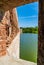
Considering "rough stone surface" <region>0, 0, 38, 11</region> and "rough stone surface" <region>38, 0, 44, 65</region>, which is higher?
"rough stone surface" <region>0, 0, 38, 11</region>

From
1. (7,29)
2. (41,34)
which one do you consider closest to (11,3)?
(7,29)

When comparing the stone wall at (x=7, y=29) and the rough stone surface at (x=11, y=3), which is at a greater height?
the rough stone surface at (x=11, y=3)

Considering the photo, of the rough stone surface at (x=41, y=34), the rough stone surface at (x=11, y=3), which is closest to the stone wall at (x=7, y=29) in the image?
the rough stone surface at (x=11, y=3)

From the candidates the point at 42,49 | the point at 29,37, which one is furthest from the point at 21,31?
the point at 42,49

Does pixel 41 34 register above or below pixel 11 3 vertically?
below

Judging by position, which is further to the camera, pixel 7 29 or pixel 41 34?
pixel 7 29

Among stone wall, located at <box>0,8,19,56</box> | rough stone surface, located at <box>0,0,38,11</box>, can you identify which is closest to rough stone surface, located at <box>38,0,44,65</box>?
rough stone surface, located at <box>0,0,38,11</box>

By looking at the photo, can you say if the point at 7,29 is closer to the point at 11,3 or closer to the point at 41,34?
the point at 11,3

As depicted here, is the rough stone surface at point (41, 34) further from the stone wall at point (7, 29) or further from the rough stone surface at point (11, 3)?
the stone wall at point (7, 29)

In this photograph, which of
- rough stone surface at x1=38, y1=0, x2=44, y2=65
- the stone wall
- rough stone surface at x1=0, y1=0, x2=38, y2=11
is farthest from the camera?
the stone wall

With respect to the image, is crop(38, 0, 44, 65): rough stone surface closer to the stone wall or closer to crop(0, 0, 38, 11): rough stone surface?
crop(0, 0, 38, 11): rough stone surface

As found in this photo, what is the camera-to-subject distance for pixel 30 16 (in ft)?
11.5

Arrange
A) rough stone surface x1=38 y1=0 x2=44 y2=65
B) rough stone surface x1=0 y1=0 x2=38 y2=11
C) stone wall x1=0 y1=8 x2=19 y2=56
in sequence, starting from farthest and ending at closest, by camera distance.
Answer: stone wall x1=0 y1=8 x2=19 y2=56 < rough stone surface x1=0 y1=0 x2=38 y2=11 < rough stone surface x1=38 y1=0 x2=44 y2=65

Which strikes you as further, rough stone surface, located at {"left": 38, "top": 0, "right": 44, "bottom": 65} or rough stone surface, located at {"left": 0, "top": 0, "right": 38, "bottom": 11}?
rough stone surface, located at {"left": 0, "top": 0, "right": 38, "bottom": 11}
